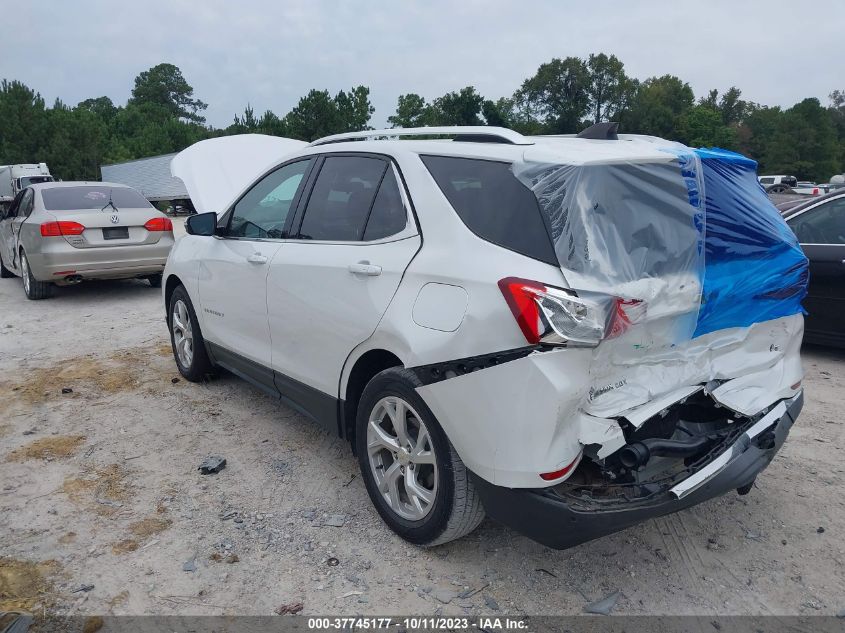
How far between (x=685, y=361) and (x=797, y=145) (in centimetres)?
8816

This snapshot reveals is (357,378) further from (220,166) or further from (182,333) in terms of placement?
(220,166)

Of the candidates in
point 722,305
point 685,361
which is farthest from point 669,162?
point 685,361

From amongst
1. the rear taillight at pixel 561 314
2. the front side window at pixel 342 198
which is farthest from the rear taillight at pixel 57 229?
the rear taillight at pixel 561 314

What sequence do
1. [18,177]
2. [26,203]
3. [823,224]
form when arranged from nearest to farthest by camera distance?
[823,224] → [26,203] → [18,177]

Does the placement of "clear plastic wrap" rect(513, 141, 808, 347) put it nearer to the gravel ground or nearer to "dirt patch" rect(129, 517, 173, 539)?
the gravel ground

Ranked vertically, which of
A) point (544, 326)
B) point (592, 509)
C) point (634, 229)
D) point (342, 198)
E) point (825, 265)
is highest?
point (342, 198)

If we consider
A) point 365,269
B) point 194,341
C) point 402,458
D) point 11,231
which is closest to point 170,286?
point 194,341

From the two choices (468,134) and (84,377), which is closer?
(468,134)

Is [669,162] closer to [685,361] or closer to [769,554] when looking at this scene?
[685,361]

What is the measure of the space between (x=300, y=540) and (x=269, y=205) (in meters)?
2.16

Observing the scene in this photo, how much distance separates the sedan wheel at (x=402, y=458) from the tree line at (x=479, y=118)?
11741mm

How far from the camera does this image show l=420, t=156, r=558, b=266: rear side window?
2656 millimetres

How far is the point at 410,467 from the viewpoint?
3.13 metres

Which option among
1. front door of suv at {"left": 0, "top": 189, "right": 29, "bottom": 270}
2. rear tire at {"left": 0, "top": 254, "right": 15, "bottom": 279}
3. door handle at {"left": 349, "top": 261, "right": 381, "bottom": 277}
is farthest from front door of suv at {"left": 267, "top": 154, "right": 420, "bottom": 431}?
rear tire at {"left": 0, "top": 254, "right": 15, "bottom": 279}
